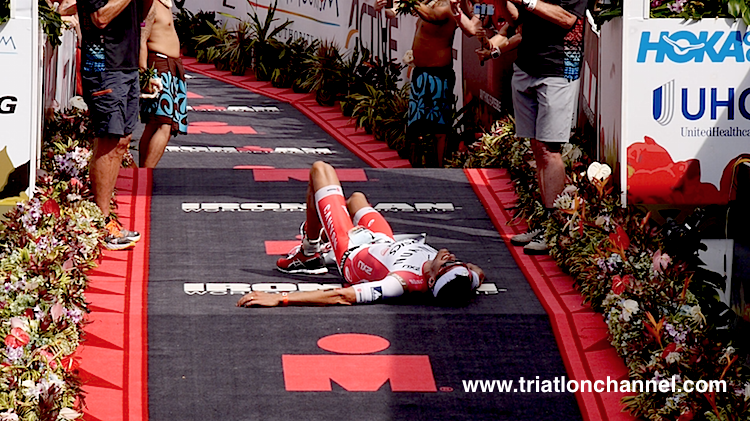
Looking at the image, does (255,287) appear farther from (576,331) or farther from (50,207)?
(576,331)

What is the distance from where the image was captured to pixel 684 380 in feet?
15.2

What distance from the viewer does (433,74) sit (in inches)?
419

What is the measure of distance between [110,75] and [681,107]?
3.26m

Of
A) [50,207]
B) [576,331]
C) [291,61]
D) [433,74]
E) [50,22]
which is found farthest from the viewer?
[291,61]

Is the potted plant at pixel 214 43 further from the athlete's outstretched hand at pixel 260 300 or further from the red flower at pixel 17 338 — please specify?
the red flower at pixel 17 338

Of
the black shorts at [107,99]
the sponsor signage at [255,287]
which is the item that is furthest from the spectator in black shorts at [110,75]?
the sponsor signage at [255,287]

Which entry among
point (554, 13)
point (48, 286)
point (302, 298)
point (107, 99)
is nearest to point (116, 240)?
point (107, 99)

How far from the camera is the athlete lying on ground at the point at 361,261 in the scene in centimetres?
576

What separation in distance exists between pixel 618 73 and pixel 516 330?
202 centimetres

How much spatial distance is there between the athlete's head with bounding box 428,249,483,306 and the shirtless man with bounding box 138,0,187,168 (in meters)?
3.46

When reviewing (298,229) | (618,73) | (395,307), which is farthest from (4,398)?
(618,73)

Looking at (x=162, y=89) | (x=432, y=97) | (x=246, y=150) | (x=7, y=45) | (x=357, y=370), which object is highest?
(x=7, y=45)

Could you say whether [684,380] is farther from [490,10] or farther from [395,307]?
[490,10]

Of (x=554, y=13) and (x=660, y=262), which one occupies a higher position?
(x=554, y=13)
